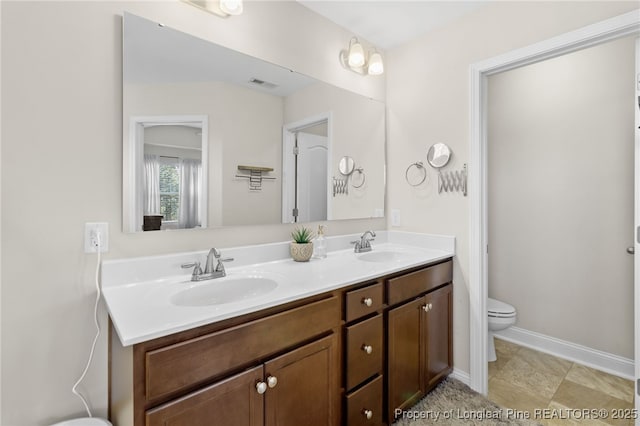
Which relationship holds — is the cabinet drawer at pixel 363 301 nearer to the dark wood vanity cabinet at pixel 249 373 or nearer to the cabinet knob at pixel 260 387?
the dark wood vanity cabinet at pixel 249 373

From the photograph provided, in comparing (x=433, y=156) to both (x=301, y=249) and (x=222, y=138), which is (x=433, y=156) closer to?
(x=301, y=249)

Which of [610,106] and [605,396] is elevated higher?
[610,106]

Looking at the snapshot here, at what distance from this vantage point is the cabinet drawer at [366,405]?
142cm

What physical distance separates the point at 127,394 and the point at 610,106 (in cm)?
317

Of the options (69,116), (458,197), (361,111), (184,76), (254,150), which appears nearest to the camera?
(69,116)

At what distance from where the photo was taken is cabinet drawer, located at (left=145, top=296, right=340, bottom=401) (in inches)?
35.4

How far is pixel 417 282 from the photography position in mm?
1781

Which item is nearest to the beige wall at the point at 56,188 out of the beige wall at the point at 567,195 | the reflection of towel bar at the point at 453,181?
the reflection of towel bar at the point at 453,181

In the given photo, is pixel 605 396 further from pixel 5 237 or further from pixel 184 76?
pixel 5 237

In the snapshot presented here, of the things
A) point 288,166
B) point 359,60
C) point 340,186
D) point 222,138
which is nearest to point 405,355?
point 340,186

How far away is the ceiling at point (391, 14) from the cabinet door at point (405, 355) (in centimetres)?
180

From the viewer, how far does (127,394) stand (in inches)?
37.2

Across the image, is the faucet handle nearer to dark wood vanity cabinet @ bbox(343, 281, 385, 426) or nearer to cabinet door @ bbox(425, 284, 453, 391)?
dark wood vanity cabinet @ bbox(343, 281, 385, 426)

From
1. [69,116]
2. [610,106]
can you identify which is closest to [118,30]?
[69,116]
